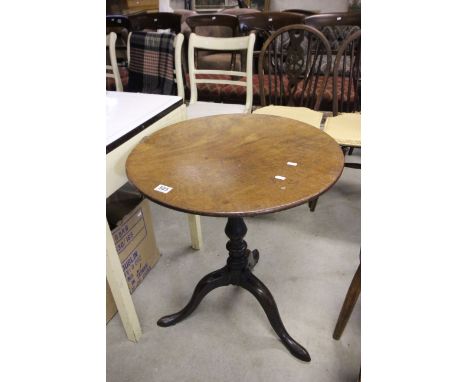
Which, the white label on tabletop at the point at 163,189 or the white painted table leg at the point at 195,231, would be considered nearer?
the white label on tabletop at the point at 163,189

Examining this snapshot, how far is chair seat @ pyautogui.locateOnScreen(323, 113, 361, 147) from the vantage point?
1655 millimetres

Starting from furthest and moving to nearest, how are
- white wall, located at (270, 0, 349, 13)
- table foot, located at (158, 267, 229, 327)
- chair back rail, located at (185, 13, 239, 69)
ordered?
white wall, located at (270, 0, 349, 13) < chair back rail, located at (185, 13, 239, 69) < table foot, located at (158, 267, 229, 327)

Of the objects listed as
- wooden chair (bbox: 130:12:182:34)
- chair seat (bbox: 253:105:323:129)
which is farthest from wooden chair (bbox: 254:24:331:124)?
wooden chair (bbox: 130:12:182:34)

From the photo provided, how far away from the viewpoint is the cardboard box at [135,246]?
1291 millimetres

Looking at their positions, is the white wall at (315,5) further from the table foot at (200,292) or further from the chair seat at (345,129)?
the table foot at (200,292)

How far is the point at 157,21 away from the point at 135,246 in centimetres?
285

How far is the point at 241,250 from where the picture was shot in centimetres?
122

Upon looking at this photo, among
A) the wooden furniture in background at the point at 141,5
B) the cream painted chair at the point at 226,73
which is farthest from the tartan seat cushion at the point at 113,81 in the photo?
the wooden furniture in background at the point at 141,5

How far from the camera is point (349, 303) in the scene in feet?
3.76

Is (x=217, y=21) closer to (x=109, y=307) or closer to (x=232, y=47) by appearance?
(x=232, y=47)

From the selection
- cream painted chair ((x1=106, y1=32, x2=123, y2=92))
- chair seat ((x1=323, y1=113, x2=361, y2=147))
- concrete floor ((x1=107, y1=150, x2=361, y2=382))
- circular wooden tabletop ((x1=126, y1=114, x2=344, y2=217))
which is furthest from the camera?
cream painted chair ((x1=106, y1=32, x2=123, y2=92))

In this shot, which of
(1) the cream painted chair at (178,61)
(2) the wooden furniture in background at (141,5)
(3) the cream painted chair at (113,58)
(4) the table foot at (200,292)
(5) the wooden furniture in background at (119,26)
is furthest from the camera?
(2) the wooden furniture in background at (141,5)

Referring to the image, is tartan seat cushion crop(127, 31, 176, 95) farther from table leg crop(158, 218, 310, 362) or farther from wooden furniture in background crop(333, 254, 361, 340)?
wooden furniture in background crop(333, 254, 361, 340)
